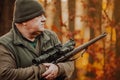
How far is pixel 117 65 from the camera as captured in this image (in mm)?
9820

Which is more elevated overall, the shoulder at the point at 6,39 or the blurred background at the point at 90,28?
the shoulder at the point at 6,39

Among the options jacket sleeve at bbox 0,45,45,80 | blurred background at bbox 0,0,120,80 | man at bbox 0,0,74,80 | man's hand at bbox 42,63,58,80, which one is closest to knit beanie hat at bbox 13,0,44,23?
man at bbox 0,0,74,80

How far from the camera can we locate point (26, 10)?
4246 millimetres

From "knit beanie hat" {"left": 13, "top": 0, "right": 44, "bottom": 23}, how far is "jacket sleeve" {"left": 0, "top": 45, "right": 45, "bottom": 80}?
376mm

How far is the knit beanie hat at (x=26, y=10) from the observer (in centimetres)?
421

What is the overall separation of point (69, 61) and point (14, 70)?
0.71 metres

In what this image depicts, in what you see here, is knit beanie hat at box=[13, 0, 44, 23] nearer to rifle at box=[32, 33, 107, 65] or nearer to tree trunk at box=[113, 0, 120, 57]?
rifle at box=[32, 33, 107, 65]

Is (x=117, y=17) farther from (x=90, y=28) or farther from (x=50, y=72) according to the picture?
(x=50, y=72)

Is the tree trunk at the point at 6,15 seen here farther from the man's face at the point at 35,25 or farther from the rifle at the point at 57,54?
the man's face at the point at 35,25

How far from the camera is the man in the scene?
4066 mm

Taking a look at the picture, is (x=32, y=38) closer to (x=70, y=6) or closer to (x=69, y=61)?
(x=69, y=61)

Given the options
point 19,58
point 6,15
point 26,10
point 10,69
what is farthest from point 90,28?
point 10,69

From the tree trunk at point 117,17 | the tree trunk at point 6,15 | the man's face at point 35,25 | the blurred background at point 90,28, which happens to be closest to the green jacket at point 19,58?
the man's face at point 35,25

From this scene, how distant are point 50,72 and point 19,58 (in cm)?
35
